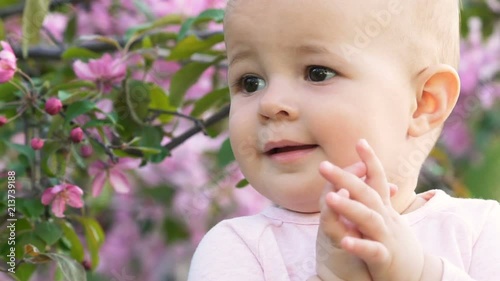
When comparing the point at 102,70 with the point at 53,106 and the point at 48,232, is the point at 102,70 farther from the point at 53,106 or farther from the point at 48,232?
the point at 48,232

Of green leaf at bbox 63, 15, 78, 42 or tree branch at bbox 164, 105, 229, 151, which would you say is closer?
tree branch at bbox 164, 105, 229, 151

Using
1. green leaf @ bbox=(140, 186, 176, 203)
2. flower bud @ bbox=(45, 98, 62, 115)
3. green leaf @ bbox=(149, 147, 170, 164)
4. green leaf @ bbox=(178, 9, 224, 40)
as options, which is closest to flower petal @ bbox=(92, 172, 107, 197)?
green leaf @ bbox=(149, 147, 170, 164)

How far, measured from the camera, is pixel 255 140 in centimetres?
142

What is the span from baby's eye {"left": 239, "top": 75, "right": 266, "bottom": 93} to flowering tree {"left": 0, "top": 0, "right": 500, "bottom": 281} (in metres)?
0.55

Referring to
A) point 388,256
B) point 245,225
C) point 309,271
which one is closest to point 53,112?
point 245,225

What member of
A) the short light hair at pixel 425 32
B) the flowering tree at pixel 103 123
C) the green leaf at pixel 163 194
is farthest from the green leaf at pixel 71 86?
the green leaf at pixel 163 194

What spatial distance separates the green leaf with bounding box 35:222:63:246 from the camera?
1.99m

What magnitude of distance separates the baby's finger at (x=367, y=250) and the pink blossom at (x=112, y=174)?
0.97 meters

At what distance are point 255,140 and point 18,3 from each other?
1.60 meters

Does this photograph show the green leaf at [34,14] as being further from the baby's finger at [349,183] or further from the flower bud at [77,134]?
the baby's finger at [349,183]

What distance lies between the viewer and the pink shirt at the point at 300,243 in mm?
1398

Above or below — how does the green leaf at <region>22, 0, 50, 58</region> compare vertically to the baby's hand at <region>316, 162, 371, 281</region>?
below

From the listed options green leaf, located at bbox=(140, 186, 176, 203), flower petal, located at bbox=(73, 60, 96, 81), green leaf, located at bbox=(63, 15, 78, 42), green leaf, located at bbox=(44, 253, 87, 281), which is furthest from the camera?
green leaf, located at bbox=(140, 186, 176, 203)

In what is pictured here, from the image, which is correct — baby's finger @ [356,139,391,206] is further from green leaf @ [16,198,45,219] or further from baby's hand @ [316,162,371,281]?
green leaf @ [16,198,45,219]
